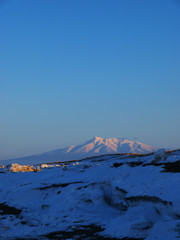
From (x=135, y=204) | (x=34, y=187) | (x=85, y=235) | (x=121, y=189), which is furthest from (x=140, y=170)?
(x=34, y=187)

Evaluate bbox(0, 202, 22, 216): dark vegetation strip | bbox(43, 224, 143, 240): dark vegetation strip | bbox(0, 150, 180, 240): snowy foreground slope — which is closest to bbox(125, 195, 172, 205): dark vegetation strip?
bbox(0, 150, 180, 240): snowy foreground slope

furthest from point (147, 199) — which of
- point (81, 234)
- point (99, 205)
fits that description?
point (99, 205)

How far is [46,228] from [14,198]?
14.4 feet

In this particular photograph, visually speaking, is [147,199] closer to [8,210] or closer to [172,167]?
[172,167]

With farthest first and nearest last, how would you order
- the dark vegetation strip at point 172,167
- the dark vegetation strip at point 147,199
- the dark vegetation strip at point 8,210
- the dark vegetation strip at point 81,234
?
the dark vegetation strip at point 8,210 → the dark vegetation strip at point 172,167 → the dark vegetation strip at point 147,199 → the dark vegetation strip at point 81,234

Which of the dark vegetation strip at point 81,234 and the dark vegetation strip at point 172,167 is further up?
the dark vegetation strip at point 172,167

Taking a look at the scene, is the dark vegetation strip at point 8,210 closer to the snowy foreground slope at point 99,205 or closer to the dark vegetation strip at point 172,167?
the snowy foreground slope at point 99,205

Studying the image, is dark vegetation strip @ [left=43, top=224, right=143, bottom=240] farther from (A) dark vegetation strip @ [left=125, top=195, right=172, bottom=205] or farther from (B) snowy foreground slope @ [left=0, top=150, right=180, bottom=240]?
(A) dark vegetation strip @ [left=125, top=195, right=172, bottom=205]

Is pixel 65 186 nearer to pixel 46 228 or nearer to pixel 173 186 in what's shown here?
pixel 46 228

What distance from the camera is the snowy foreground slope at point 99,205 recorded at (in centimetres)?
597

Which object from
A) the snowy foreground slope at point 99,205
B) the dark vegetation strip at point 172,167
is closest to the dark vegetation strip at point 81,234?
the snowy foreground slope at point 99,205

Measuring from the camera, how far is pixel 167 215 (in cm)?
619

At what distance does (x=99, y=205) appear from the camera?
8609 mm

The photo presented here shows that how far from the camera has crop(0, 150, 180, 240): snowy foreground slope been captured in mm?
5973
